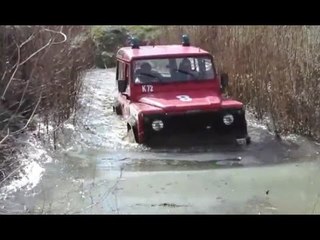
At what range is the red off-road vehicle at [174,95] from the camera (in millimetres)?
9156

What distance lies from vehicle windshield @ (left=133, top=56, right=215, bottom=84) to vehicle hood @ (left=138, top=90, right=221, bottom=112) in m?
0.29

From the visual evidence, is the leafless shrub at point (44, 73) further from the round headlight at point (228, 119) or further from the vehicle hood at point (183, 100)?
the round headlight at point (228, 119)

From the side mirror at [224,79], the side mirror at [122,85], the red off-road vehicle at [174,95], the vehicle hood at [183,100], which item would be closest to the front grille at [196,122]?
the red off-road vehicle at [174,95]

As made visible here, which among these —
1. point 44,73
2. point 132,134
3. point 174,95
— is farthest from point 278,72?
point 44,73

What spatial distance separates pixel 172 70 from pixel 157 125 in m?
1.44

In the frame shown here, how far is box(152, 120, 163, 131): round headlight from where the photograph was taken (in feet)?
29.8

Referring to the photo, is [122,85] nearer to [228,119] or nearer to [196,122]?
[196,122]

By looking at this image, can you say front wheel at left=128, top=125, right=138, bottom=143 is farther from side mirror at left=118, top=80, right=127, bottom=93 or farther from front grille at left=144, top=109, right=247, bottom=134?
side mirror at left=118, top=80, right=127, bottom=93

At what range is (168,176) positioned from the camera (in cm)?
798

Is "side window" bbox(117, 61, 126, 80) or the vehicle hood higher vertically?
"side window" bbox(117, 61, 126, 80)

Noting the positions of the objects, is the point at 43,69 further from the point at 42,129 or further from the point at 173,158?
the point at 173,158

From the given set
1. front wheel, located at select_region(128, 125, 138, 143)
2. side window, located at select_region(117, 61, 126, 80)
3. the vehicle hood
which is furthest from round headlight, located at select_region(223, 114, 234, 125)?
side window, located at select_region(117, 61, 126, 80)

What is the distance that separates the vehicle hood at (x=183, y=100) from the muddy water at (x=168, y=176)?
49 centimetres
